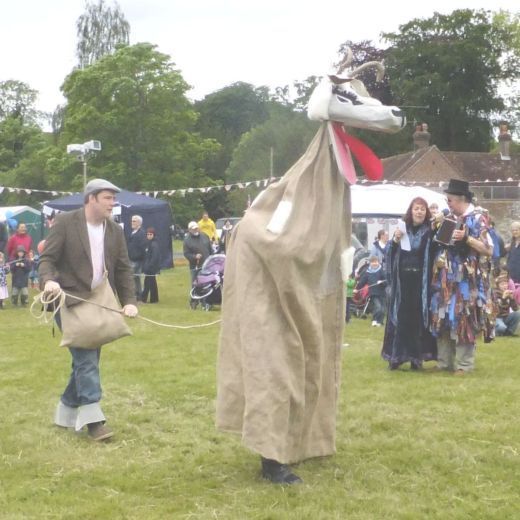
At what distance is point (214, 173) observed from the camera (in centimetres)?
7225

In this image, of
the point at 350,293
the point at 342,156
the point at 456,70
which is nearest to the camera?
the point at 342,156

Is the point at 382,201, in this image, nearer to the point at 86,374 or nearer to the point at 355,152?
the point at 86,374

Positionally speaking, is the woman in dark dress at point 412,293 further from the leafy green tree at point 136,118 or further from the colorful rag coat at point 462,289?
the leafy green tree at point 136,118

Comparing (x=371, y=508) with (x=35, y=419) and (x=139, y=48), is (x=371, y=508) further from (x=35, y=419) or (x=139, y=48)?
(x=139, y=48)

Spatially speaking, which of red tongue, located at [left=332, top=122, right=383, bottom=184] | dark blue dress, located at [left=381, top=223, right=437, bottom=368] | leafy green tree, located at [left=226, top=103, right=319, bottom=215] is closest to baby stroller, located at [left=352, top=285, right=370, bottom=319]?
dark blue dress, located at [left=381, top=223, right=437, bottom=368]

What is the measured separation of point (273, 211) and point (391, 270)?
185 inches

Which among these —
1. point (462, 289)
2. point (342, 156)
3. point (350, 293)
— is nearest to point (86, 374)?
point (342, 156)

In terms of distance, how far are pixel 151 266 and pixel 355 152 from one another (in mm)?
13760

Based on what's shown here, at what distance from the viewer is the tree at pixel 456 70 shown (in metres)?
56.0

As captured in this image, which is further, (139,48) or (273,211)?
(139,48)

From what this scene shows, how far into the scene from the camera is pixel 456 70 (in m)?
56.5

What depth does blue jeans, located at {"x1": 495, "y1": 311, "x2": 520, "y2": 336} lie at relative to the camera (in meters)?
13.9

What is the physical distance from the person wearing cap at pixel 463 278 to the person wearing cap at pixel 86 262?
3.85 metres

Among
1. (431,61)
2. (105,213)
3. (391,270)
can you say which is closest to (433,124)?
(431,61)
